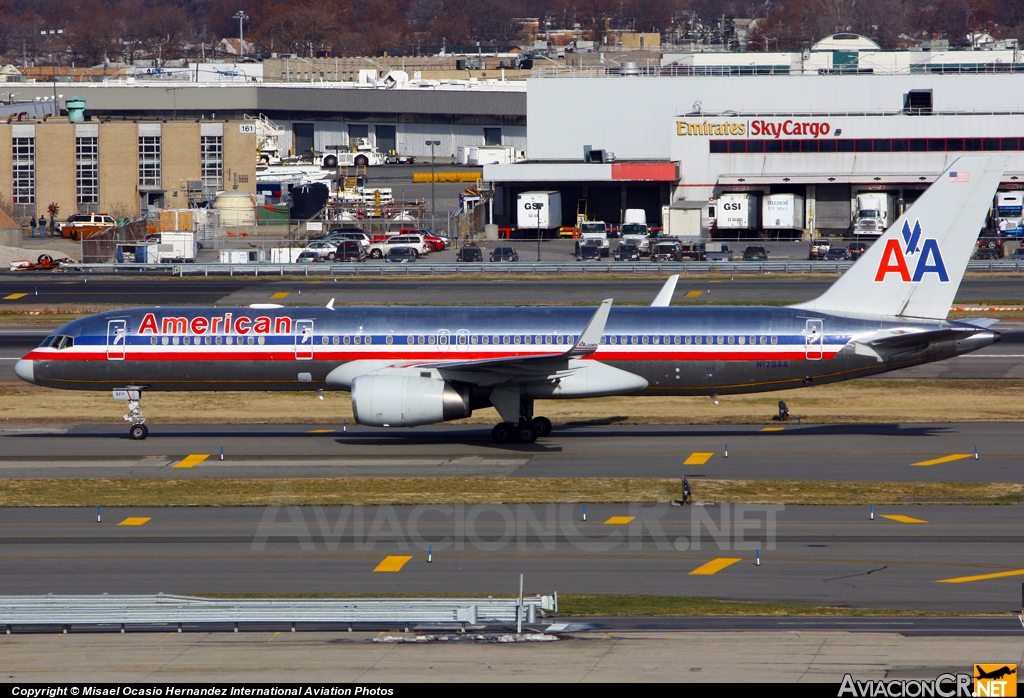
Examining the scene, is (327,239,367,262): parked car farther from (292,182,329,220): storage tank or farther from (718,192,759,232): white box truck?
(718,192,759,232): white box truck

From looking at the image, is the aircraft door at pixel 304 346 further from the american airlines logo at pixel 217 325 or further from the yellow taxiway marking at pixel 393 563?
the yellow taxiway marking at pixel 393 563

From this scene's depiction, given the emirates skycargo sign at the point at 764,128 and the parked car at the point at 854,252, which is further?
the emirates skycargo sign at the point at 764,128

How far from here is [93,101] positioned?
584 feet

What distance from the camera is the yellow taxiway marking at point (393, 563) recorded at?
27531mm

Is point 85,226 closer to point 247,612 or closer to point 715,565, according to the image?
point 715,565

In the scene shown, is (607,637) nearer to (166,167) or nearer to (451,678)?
(451,678)

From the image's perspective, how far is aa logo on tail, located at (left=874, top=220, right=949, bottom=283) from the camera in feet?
132

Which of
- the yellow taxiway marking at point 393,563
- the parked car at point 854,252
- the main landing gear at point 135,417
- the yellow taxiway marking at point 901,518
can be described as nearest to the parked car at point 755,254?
the parked car at point 854,252

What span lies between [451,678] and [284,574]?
28.6ft

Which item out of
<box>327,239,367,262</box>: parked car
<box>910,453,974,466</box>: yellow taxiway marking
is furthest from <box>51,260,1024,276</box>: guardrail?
<box>910,453,974,466</box>: yellow taxiway marking

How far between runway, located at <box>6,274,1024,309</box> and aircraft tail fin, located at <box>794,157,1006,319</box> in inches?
1132

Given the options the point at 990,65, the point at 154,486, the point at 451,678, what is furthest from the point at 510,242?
the point at 451,678

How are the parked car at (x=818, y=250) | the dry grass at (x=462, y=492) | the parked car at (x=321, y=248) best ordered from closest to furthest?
the dry grass at (x=462, y=492) < the parked car at (x=818, y=250) < the parked car at (x=321, y=248)

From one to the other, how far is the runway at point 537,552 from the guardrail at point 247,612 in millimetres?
3013
